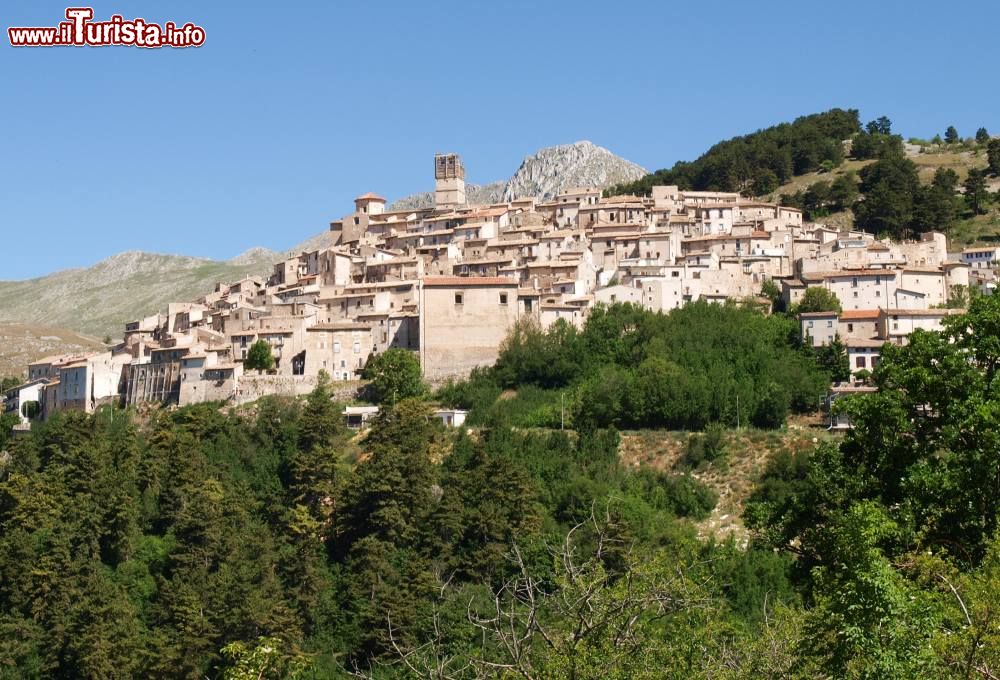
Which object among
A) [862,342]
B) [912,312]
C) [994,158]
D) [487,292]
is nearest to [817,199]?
[994,158]

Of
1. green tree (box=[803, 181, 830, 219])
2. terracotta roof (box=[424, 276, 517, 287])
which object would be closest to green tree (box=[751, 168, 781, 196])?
green tree (box=[803, 181, 830, 219])

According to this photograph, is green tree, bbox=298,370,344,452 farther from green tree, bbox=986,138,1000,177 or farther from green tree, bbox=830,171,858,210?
green tree, bbox=986,138,1000,177

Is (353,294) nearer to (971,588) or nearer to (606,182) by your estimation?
(971,588)

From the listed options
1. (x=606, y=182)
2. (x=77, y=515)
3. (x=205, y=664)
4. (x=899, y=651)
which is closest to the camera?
(x=899, y=651)

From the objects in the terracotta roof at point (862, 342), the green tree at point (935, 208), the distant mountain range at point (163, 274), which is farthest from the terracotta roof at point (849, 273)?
the distant mountain range at point (163, 274)

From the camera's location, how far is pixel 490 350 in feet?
184

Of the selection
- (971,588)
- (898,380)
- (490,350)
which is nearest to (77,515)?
(490,350)

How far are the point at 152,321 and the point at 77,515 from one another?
26128mm

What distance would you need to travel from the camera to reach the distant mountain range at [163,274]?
141750 millimetres

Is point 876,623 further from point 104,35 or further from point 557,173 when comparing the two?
point 557,173

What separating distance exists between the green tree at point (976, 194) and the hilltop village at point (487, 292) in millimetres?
15223

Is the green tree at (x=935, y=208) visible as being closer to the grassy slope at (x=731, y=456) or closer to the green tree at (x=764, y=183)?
the green tree at (x=764, y=183)

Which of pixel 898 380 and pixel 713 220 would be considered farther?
pixel 713 220

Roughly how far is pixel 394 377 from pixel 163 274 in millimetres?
113964
